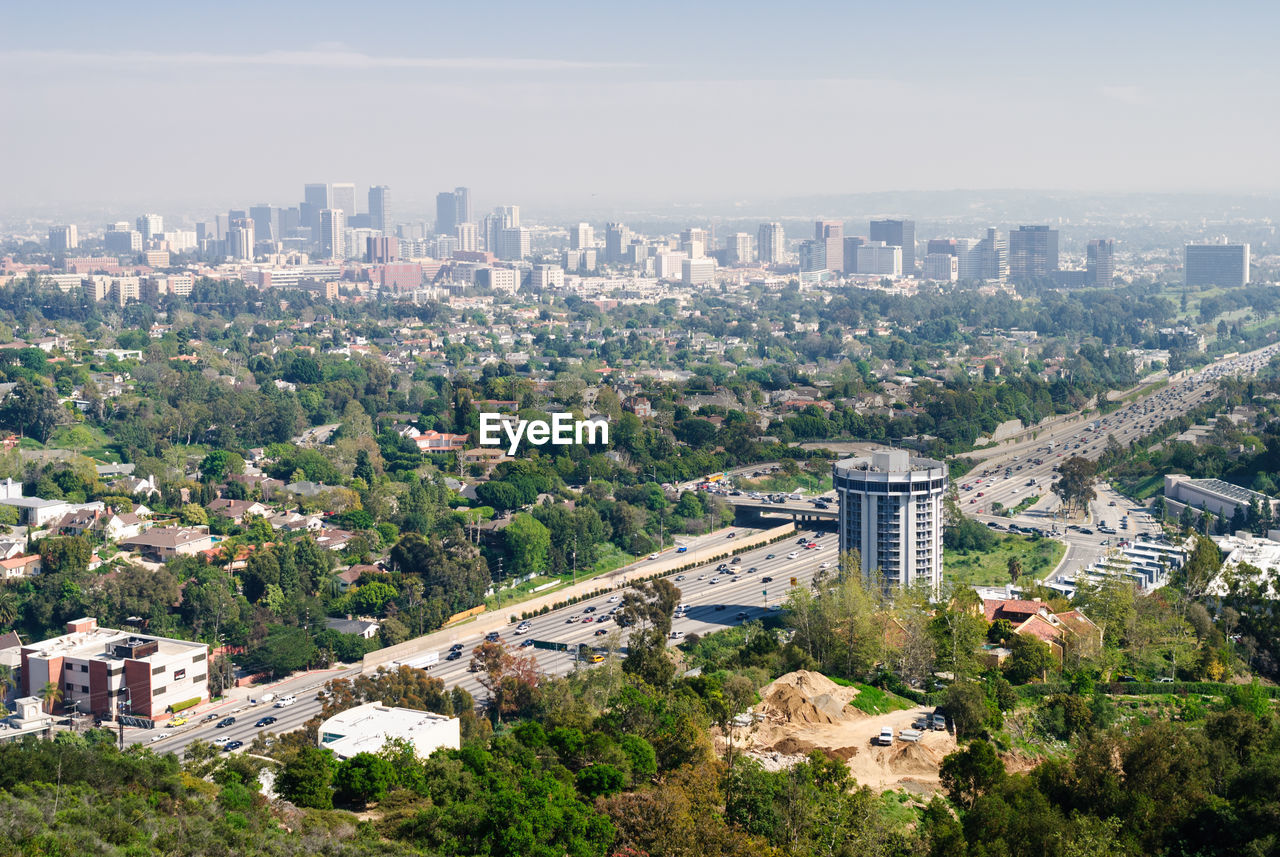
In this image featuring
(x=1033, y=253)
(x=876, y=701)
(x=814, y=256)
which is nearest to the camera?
(x=876, y=701)

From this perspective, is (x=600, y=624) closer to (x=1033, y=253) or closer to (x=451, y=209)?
(x=1033, y=253)

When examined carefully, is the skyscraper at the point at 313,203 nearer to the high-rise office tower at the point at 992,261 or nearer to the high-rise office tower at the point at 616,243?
the high-rise office tower at the point at 616,243

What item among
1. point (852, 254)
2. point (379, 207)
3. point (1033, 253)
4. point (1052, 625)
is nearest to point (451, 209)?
point (379, 207)

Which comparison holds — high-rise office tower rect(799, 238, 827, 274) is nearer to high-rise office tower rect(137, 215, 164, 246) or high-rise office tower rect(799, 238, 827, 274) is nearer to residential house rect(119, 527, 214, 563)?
high-rise office tower rect(137, 215, 164, 246)

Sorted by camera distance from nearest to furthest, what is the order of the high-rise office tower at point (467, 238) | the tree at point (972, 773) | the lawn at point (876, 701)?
the tree at point (972, 773) → the lawn at point (876, 701) → the high-rise office tower at point (467, 238)

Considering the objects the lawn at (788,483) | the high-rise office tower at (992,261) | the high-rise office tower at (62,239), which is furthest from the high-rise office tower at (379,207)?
the lawn at (788,483)

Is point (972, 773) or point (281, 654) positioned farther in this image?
point (281, 654)
